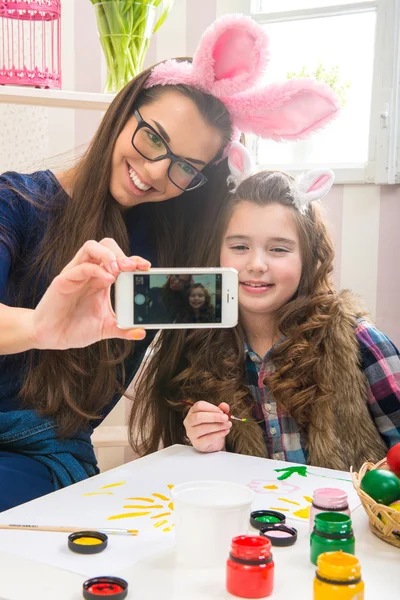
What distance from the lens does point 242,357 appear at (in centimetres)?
168

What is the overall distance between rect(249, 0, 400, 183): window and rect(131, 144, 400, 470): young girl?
905 mm

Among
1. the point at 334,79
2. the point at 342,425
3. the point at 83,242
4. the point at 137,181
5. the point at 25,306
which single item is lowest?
the point at 342,425

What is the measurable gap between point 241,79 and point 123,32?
2.14ft

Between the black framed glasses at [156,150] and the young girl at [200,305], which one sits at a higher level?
the black framed glasses at [156,150]

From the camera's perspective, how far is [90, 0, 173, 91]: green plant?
2029mm

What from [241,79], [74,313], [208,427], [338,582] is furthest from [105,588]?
[241,79]

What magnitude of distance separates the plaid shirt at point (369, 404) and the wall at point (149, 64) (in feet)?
2.98

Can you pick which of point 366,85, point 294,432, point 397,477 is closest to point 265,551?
point 397,477

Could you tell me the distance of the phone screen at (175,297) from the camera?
1.10 metres

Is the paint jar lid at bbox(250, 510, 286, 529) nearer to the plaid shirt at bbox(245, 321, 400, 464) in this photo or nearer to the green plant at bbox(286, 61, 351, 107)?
the plaid shirt at bbox(245, 321, 400, 464)

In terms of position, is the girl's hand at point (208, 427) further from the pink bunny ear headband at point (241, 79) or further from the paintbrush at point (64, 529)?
the pink bunny ear headband at point (241, 79)

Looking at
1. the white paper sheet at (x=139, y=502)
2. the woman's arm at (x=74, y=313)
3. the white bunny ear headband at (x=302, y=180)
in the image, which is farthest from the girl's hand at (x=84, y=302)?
the white bunny ear headband at (x=302, y=180)

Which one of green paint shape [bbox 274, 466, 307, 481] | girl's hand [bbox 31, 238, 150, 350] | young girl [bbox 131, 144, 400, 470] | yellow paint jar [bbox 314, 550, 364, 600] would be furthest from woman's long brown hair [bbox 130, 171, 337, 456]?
yellow paint jar [bbox 314, 550, 364, 600]

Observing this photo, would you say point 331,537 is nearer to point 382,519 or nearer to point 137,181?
point 382,519
